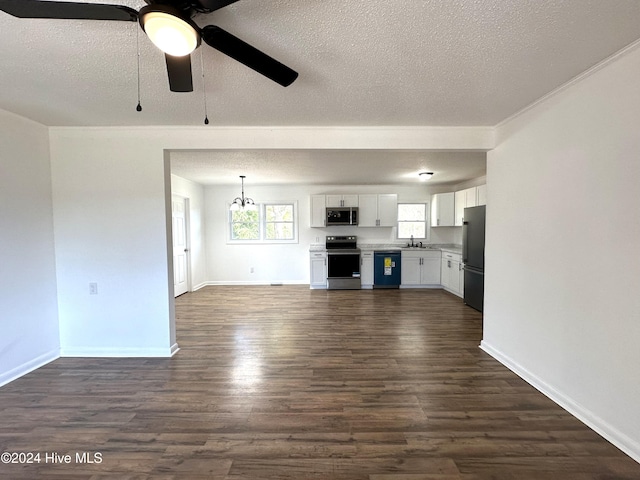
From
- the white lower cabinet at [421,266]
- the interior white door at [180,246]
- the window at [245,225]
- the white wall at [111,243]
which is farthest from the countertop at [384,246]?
the white wall at [111,243]

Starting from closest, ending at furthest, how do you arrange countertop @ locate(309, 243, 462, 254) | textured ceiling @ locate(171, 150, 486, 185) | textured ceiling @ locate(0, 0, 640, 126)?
textured ceiling @ locate(0, 0, 640, 126) < textured ceiling @ locate(171, 150, 486, 185) < countertop @ locate(309, 243, 462, 254)

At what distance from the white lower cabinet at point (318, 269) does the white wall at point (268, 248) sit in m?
0.59

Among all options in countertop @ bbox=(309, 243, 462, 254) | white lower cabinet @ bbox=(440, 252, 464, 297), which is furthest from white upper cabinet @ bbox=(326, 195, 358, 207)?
white lower cabinet @ bbox=(440, 252, 464, 297)

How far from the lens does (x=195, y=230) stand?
602cm

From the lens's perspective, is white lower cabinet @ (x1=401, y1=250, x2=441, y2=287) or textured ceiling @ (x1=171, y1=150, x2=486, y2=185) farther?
white lower cabinet @ (x1=401, y1=250, x2=441, y2=287)

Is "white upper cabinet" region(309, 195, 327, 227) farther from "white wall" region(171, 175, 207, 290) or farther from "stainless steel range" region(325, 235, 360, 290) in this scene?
"white wall" region(171, 175, 207, 290)

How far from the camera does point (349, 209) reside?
6.13 meters

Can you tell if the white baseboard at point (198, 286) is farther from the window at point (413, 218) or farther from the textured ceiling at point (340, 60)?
the window at point (413, 218)

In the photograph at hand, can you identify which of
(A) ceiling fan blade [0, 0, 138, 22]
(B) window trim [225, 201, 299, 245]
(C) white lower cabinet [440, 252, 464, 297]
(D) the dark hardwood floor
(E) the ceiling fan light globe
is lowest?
(D) the dark hardwood floor

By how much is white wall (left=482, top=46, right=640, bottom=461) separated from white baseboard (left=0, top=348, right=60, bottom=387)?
4.55 meters

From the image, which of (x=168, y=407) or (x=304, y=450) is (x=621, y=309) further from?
(x=168, y=407)

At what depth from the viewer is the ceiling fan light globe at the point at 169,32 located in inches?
41.9

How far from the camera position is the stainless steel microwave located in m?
6.13

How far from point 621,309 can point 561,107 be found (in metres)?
1.47
